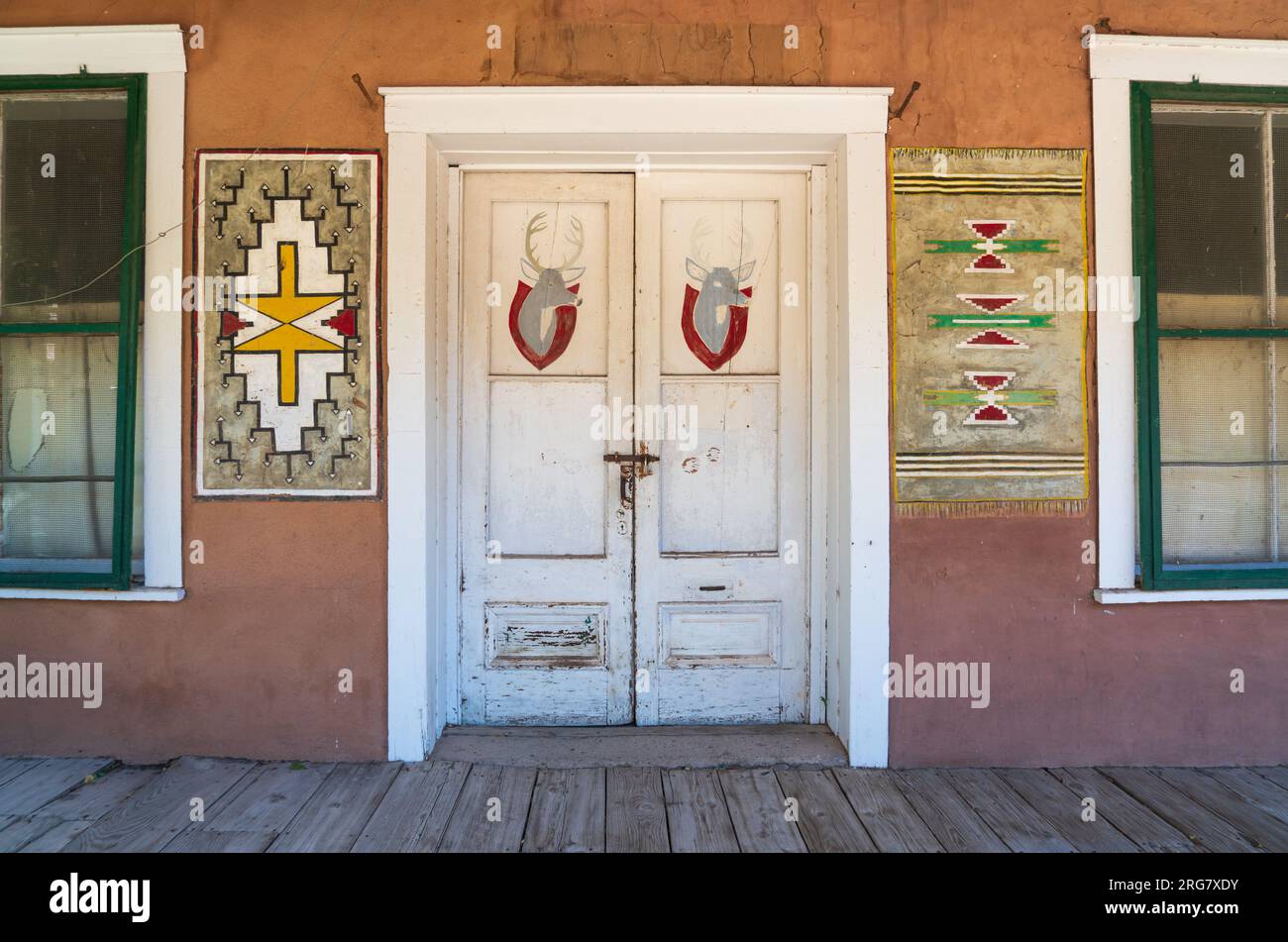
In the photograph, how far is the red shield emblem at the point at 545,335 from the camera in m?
3.21

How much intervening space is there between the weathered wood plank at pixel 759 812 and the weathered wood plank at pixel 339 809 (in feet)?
4.03

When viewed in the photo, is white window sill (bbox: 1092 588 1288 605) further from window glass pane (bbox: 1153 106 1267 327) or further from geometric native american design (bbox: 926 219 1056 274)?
geometric native american design (bbox: 926 219 1056 274)

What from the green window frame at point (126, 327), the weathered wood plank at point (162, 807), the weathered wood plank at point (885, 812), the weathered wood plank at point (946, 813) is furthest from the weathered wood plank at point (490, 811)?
the green window frame at point (126, 327)

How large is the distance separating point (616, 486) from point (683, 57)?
65.3 inches

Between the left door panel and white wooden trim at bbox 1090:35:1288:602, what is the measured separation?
180 cm

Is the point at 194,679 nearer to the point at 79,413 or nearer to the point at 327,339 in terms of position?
the point at 79,413

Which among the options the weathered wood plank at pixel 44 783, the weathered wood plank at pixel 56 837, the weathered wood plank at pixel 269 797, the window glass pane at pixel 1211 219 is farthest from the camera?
the window glass pane at pixel 1211 219

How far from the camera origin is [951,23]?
9.65ft

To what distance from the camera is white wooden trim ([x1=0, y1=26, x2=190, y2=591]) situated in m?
2.93

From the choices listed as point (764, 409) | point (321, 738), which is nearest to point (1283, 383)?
point (764, 409)

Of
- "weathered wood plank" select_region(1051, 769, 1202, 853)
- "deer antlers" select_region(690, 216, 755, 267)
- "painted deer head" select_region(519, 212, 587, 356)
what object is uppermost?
"deer antlers" select_region(690, 216, 755, 267)

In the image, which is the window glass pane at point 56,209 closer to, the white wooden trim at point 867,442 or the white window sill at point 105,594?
the white window sill at point 105,594

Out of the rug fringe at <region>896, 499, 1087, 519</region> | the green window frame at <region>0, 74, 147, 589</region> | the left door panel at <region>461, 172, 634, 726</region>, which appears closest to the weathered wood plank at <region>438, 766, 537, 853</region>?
the left door panel at <region>461, 172, 634, 726</region>

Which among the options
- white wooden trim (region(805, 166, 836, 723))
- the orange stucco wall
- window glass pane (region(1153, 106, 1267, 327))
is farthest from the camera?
white wooden trim (region(805, 166, 836, 723))
